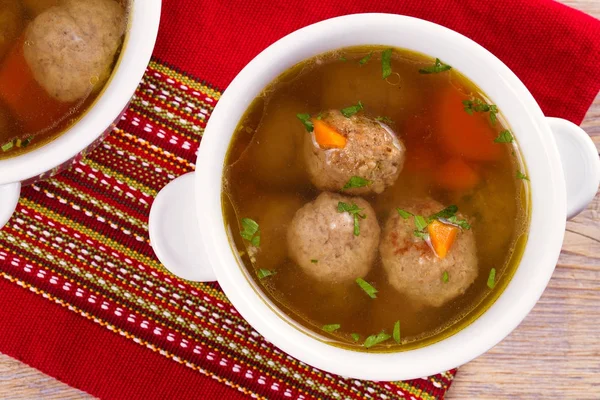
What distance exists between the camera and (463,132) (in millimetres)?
1163

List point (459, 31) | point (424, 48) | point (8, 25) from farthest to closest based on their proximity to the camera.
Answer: point (459, 31), point (8, 25), point (424, 48)

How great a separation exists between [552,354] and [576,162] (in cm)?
49

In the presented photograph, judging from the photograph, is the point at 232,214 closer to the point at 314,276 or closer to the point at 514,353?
the point at 314,276

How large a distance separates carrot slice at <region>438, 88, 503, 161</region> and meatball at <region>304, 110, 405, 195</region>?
0.32 feet

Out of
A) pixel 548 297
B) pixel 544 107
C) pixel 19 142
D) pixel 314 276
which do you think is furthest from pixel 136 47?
pixel 548 297

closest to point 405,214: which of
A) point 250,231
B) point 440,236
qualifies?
point 440,236

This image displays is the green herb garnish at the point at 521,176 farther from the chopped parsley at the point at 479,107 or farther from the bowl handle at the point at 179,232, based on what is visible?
the bowl handle at the point at 179,232

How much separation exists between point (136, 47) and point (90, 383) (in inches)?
28.3

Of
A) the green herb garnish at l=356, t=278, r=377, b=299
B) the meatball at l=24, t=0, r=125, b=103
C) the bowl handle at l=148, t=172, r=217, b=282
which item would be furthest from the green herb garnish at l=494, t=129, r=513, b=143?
the meatball at l=24, t=0, r=125, b=103

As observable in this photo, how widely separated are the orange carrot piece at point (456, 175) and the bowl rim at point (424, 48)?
0.12 meters

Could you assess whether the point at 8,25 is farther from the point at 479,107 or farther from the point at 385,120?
the point at 479,107

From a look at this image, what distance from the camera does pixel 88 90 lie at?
3.90ft

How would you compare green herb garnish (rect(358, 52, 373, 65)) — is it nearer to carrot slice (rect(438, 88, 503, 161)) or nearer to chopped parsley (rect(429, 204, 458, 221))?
carrot slice (rect(438, 88, 503, 161))

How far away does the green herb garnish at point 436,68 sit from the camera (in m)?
1.11
